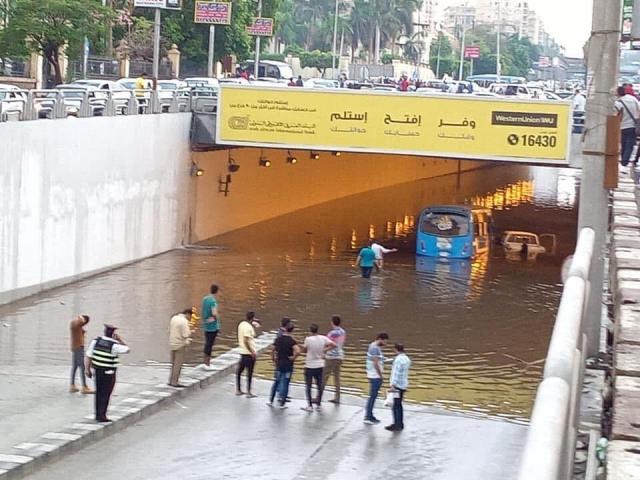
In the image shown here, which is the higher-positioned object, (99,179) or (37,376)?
(99,179)

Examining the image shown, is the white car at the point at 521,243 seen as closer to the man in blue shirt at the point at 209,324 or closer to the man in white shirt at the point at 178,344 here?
the man in blue shirt at the point at 209,324

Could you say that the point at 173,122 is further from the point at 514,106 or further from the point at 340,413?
the point at 340,413

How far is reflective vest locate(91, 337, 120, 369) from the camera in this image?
624 inches

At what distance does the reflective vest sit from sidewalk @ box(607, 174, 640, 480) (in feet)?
25.9

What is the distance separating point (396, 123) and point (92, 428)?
2034 cm

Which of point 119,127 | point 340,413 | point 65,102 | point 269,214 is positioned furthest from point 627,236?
point 269,214

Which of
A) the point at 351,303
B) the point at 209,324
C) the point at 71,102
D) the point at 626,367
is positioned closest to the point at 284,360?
the point at 209,324

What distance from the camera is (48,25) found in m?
44.2

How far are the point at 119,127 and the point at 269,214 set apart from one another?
553 inches

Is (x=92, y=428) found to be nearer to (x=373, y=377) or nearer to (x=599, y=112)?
(x=373, y=377)

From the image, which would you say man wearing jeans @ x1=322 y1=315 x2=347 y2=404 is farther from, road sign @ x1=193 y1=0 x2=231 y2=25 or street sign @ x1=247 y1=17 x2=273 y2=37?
street sign @ x1=247 y1=17 x2=273 y2=37

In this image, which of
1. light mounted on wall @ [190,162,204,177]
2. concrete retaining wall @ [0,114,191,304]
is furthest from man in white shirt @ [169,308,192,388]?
light mounted on wall @ [190,162,204,177]

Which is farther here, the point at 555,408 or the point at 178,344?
the point at 178,344

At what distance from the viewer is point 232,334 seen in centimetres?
2436
